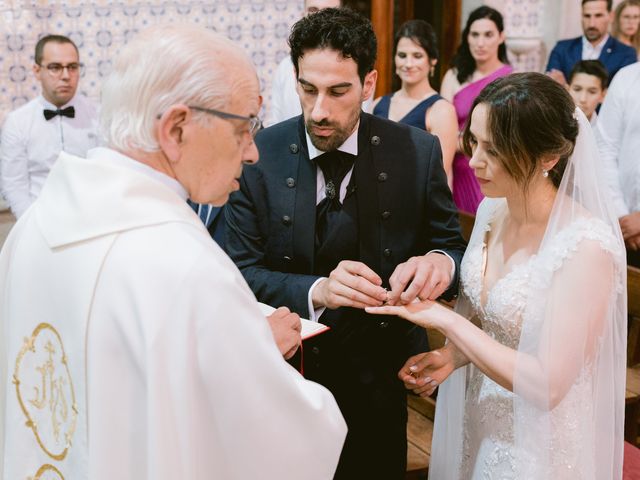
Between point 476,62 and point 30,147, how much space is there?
3.56 metres

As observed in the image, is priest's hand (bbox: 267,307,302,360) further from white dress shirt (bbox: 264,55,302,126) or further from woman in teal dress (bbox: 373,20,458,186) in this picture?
white dress shirt (bbox: 264,55,302,126)

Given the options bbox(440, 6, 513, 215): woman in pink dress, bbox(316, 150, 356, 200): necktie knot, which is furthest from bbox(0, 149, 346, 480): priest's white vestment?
bbox(440, 6, 513, 215): woman in pink dress

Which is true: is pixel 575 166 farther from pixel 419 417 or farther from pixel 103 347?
pixel 419 417

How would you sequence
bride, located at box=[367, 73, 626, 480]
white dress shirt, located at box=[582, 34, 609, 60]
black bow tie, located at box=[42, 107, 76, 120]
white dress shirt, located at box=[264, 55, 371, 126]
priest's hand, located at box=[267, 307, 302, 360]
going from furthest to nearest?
white dress shirt, located at box=[582, 34, 609, 60] < white dress shirt, located at box=[264, 55, 371, 126] < black bow tie, located at box=[42, 107, 76, 120] < bride, located at box=[367, 73, 626, 480] < priest's hand, located at box=[267, 307, 302, 360]

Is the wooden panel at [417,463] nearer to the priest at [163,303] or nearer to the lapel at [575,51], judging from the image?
the priest at [163,303]

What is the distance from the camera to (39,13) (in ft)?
22.2

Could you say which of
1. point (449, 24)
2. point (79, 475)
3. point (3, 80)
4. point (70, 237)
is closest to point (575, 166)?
point (70, 237)

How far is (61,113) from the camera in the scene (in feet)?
20.5

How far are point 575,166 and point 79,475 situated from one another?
162 centimetres

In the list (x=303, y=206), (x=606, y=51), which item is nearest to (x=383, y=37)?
(x=606, y=51)

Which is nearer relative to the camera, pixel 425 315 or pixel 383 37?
pixel 425 315

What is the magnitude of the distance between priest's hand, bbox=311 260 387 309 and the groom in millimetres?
216

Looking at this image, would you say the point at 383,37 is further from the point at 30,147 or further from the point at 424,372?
the point at 424,372

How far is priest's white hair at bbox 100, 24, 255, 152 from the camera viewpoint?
69.5 inches
